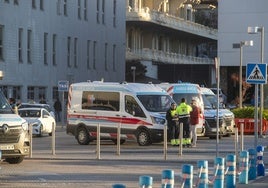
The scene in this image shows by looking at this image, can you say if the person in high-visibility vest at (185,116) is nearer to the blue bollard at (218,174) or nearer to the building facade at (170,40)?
the blue bollard at (218,174)

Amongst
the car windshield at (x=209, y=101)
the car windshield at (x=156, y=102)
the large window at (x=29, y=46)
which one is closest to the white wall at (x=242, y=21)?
the large window at (x=29, y=46)

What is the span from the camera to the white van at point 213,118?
40.1m

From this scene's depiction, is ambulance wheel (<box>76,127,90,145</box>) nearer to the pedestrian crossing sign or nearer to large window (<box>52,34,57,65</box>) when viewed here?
the pedestrian crossing sign

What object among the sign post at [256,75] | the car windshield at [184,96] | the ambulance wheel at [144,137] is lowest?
the ambulance wheel at [144,137]

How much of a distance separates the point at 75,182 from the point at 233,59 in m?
56.7

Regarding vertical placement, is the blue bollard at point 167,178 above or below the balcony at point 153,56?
below

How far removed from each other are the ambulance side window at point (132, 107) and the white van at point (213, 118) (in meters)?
6.11

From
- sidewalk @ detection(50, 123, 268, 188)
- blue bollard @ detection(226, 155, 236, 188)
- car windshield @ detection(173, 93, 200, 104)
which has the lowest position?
sidewalk @ detection(50, 123, 268, 188)

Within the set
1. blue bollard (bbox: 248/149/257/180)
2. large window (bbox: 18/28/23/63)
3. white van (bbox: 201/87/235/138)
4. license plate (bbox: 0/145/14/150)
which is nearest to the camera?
blue bollard (bbox: 248/149/257/180)

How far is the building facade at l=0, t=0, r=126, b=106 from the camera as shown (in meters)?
62.0

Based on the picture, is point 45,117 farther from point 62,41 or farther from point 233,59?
point 233,59

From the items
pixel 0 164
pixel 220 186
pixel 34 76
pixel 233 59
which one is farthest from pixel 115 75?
pixel 220 186

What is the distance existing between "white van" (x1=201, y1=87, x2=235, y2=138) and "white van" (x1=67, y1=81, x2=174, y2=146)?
186 inches

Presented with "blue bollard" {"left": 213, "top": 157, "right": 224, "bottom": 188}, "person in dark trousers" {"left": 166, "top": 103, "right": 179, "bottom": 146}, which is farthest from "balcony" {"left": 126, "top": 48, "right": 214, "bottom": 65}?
"blue bollard" {"left": 213, "top": 157, "right": 224, "bottom": 188}
